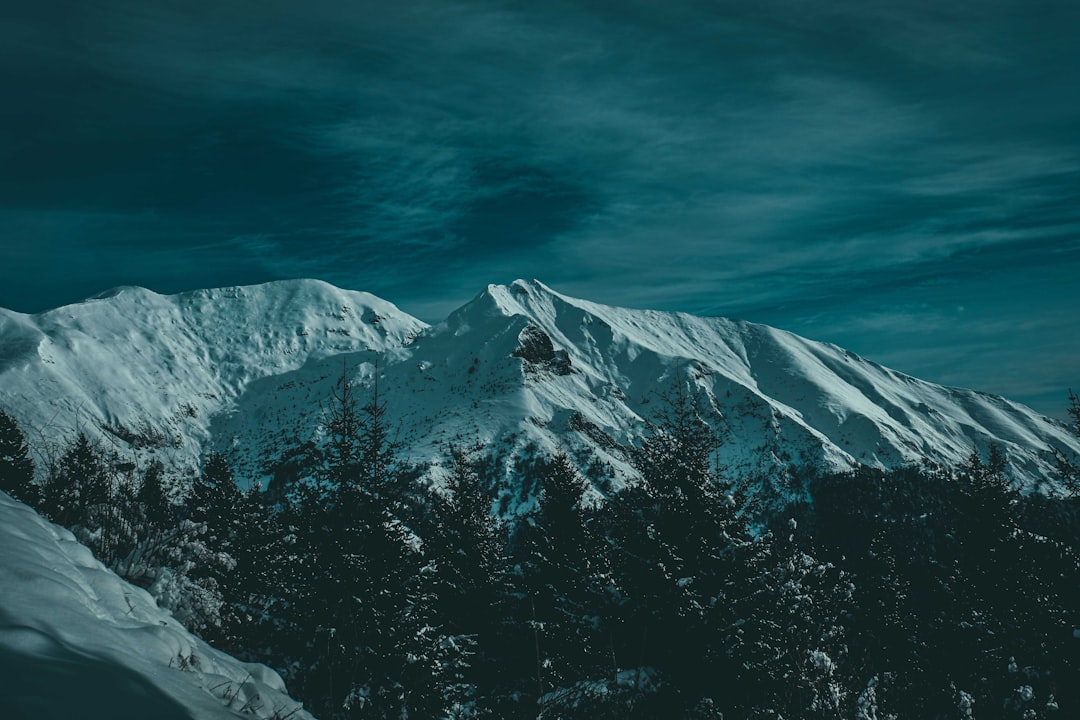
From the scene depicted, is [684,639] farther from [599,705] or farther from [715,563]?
[599,705]

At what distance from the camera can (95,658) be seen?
318 centimetres

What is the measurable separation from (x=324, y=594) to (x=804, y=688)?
959 centimetres

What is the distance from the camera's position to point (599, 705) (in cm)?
802

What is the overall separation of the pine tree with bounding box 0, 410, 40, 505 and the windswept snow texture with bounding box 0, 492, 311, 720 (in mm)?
26293

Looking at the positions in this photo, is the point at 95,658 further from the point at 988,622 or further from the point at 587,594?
the point at 988,622

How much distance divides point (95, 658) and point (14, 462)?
34.5 metres

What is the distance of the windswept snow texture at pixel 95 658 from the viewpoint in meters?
2.69

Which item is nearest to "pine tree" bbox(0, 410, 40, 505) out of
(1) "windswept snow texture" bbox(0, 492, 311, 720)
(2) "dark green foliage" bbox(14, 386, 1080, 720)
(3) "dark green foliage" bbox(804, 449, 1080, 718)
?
(2) "dark green foliage" bbox(14, 386, 1080, 720)

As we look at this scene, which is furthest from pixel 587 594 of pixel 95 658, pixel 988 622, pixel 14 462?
pixel 14 462

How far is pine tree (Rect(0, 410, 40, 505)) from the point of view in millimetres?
26141

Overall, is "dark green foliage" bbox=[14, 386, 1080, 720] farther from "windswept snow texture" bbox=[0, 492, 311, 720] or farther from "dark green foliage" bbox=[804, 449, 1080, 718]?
"windswept snow texture" bbox=[0, 492, 311, 720]

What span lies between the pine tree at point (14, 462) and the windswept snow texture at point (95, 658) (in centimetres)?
2629

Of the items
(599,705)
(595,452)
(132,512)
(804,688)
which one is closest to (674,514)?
(804,688)

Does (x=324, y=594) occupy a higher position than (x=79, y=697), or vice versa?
(x=79, y=697)
